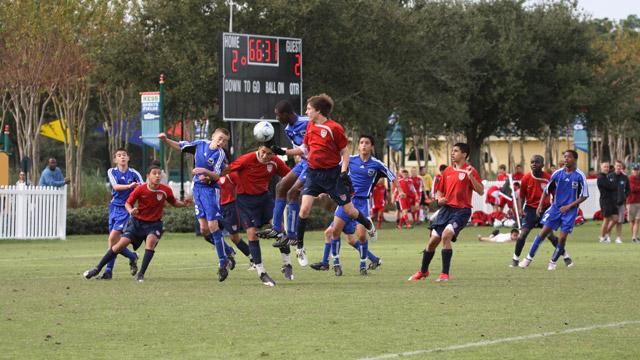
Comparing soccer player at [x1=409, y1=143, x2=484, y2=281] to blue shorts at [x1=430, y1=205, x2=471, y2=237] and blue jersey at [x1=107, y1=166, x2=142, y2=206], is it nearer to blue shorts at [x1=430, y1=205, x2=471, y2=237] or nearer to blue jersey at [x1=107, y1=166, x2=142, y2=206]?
blue shorts at [x1=430, y1=205, x2=471, y2=237]

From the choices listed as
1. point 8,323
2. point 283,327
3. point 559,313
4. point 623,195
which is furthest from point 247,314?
point 623,195

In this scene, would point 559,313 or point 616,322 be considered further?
point 559,313

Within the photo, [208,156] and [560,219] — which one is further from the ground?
[208,156]

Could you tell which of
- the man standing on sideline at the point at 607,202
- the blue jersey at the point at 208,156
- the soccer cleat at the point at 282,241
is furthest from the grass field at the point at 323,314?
the man standing on sideline at the point at 607,202

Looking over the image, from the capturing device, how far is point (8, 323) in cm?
1170

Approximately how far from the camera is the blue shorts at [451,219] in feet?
54.7

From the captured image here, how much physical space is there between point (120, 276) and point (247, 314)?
6.25 metres

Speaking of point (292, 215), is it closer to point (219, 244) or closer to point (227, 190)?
point (227, 190)

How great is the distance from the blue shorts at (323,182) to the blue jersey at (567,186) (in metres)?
5.18

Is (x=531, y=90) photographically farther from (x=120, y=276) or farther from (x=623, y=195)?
(x=120, y=276)

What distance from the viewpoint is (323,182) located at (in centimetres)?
1590

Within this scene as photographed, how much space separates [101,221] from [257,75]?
268 inches

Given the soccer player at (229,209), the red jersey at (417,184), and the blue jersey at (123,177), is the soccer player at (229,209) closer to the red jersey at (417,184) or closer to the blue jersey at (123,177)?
the blue jersey at (123,177)

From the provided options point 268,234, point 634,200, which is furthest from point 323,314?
point 634,200
